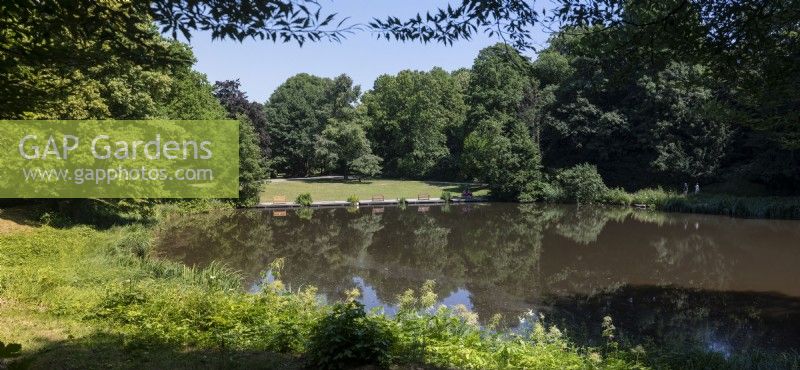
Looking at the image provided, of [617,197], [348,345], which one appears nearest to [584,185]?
[617,197]

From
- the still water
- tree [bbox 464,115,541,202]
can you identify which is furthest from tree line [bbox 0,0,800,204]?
the still water

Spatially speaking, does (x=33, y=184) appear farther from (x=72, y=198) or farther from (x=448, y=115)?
(x=448, y=115)

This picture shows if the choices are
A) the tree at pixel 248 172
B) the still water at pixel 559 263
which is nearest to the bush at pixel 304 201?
the tree at pixel 248 172

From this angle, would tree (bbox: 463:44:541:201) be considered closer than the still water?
No

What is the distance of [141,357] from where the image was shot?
17.6 ft

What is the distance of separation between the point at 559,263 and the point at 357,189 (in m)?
24.8

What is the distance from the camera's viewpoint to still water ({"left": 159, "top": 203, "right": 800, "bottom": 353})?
34.6 feet

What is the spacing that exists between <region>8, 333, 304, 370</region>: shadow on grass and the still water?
5167 mm

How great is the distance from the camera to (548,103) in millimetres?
39062

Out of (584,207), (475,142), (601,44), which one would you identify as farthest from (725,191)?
(601,44)

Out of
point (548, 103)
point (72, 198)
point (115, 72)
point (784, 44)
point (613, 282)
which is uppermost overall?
point (548, 103)

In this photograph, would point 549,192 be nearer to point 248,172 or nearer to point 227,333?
point 248,172

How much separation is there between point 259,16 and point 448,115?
4763cm

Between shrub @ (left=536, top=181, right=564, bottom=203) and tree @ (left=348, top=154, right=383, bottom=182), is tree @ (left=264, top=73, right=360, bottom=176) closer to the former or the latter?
tree @ (left=348, top=154, right=383, bottom=182)
